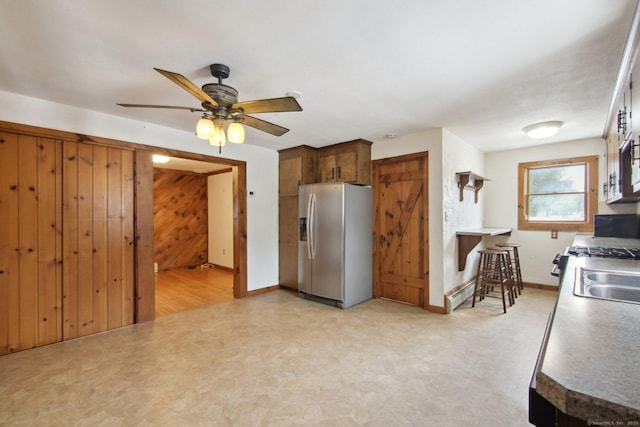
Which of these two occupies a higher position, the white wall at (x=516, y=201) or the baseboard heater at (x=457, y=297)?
the white wall at (x=516, y=201)

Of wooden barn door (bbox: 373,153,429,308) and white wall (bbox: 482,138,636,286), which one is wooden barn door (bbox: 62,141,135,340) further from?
white wall (bbox: 482,138,636,286)

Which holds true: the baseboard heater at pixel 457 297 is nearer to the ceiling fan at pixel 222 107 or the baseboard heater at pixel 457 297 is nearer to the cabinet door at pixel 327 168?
the cabinet door at pixel 327 168

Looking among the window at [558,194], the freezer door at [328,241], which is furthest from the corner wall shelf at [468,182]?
the freezer door at [328,241]

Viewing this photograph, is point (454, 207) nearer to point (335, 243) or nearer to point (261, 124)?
point (335, 243)

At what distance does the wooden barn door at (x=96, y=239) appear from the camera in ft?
9.48

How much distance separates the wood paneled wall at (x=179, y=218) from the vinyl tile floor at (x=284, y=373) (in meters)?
3.46

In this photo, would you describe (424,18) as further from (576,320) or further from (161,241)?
(161,241)

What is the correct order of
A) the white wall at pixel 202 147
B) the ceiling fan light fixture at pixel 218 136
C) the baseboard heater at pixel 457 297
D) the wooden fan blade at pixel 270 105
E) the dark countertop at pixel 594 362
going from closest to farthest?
1. the dark countertop at pixel 594 362
2. the wooden fan blade at pixel 270 105
3. the ceiling fan light fixture at pixel 218 136
4. the white wall at pixel 202 147
5. the baseboard heater at pixel 457 297

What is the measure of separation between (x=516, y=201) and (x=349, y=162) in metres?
3.02

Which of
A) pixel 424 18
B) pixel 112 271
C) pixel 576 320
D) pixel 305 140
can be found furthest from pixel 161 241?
pixel 576 320

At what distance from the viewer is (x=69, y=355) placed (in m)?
2.58

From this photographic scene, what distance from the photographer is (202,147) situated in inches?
153

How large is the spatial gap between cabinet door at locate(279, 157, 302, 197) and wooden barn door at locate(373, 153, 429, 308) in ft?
3.90

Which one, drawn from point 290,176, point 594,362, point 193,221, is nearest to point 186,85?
point 594,362
